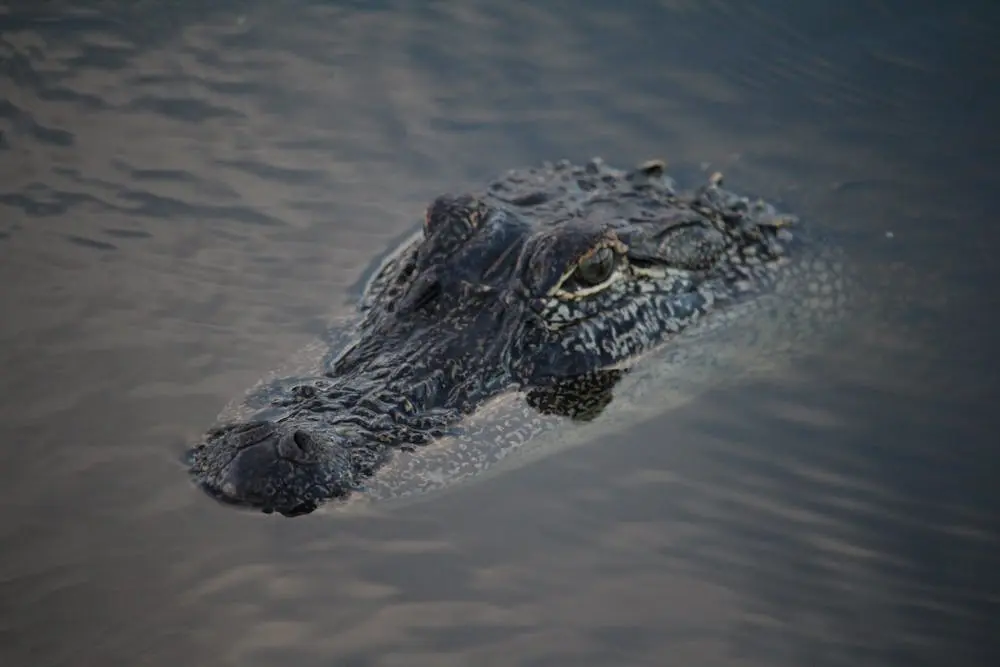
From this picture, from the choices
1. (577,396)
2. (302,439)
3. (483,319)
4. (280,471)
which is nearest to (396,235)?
(483,319)

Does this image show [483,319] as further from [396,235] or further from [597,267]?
[396,235]

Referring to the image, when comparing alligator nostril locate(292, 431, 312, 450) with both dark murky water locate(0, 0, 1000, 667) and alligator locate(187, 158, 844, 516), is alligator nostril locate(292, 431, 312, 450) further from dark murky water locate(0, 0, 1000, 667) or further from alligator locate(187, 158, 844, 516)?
dark murky water locate(0, 0, 1000, 667)

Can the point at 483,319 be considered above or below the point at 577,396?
above

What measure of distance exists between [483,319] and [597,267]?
68 centimetres

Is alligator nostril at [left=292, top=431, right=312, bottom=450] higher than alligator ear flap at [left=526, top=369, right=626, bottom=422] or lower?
higher

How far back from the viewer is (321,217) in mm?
8312

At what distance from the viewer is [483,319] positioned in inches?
255

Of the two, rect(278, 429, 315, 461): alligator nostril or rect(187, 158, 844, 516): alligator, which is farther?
rect(187, 158, 844, 516): alligator

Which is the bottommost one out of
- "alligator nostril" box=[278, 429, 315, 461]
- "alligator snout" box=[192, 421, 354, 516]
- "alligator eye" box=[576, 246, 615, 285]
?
"alligator snout" box=[192, 421, 354, 516]

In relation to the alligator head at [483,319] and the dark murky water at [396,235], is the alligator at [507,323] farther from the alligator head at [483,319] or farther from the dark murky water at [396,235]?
the dark murky water at [396,235]

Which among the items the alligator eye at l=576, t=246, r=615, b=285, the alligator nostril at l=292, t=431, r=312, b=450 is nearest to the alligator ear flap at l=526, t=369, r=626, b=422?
the alligator eye at l=576, t=246, r=615, b=285

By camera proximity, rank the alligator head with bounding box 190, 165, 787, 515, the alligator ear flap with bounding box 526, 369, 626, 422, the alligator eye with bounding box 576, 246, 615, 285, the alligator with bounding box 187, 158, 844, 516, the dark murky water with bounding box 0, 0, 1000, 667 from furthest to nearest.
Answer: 1. the alligator eye with bounding box 576, 246, 615, 285
2. the alligator ear flap with bounding box 526, 369, 626, 422
3. the alligator with bounding box 187, 158, 844, 516
4. the alligator head with bounding box 190, 165, 787, 515
5. the dark murky water with bounding box 0, 0, 1000, 667

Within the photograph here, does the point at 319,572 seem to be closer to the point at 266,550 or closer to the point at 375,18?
the point at 266,550

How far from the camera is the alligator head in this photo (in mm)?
5523
